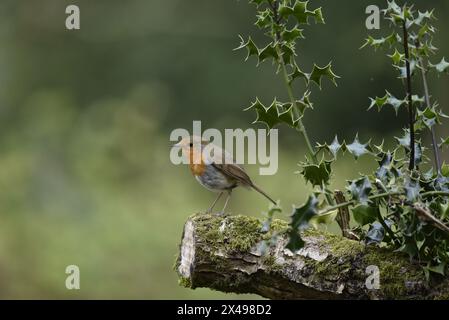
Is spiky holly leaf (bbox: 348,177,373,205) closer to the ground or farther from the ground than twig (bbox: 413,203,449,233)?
farther from the ground

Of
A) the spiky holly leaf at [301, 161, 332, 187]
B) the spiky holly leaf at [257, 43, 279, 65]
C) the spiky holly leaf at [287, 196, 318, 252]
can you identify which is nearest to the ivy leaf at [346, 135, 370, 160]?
the spiky holly leaf at [301, 161, 332, 187]

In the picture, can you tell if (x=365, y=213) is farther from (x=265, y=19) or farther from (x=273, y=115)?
(x=265, y=19)

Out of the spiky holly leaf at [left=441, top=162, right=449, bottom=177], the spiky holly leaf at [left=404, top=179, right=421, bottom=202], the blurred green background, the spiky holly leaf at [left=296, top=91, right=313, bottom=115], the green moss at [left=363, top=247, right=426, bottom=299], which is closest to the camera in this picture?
the spiky holly leaf at [left=404, top=179, right=421, bottom=202]

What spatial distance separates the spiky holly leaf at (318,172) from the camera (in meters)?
2.97

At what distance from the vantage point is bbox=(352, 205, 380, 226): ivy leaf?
2.75 meters

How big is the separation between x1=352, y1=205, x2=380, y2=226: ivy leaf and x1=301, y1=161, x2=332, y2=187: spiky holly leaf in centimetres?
23

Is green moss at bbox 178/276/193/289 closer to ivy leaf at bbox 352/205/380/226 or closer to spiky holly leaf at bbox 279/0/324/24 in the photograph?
ivy leaf at bbox 352/205/380/226

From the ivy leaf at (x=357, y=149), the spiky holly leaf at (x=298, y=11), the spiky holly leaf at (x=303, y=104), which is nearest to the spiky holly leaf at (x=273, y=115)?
the spiky holly leaf at (x=303, y=104)

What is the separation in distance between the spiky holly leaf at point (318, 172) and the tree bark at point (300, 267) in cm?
20

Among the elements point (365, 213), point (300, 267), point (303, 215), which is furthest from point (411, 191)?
point (300, 267)

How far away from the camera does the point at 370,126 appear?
33.2 ft

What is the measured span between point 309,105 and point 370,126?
281 inches

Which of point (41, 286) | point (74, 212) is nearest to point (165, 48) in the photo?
point (74, 212)

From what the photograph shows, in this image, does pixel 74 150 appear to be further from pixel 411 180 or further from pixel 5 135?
pixel 411 180
